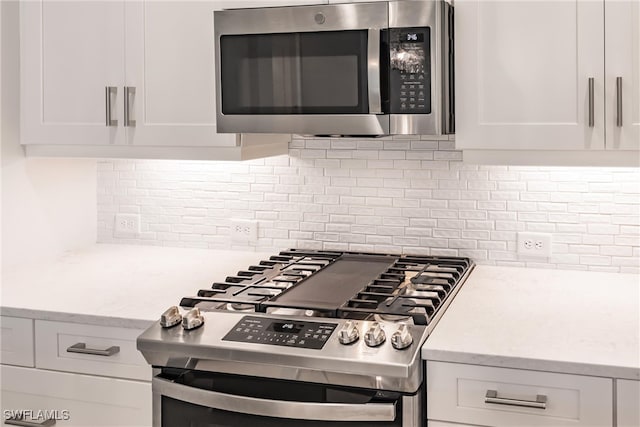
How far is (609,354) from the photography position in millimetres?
1735

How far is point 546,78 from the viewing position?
7.05 ft

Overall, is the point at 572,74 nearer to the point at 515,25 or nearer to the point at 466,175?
the point at 515,25

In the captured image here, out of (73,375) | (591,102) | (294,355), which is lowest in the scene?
(73,375)

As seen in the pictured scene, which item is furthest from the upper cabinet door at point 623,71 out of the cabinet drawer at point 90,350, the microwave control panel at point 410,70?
the cabinet drawer at point 90,350

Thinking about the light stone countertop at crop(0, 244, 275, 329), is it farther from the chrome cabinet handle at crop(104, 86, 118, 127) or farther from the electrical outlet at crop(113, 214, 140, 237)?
the chrome cabinet handle at crop(104, 86, 118, 127)

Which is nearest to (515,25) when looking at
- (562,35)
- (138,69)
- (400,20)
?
(562,35)

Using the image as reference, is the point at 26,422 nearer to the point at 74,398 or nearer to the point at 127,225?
the point at 74,398

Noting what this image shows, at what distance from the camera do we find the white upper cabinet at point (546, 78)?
209 centimetres

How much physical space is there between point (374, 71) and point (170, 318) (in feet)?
2.84

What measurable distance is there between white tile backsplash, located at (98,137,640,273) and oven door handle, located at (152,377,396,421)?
969 mm

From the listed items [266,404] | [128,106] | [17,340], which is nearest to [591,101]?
[266,404]

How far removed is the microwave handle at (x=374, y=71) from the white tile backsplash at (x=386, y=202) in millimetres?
488

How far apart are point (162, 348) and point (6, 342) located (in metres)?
0.60

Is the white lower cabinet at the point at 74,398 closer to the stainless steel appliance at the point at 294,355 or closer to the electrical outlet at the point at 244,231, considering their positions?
the stainless steel appliance at the point at 294,355
